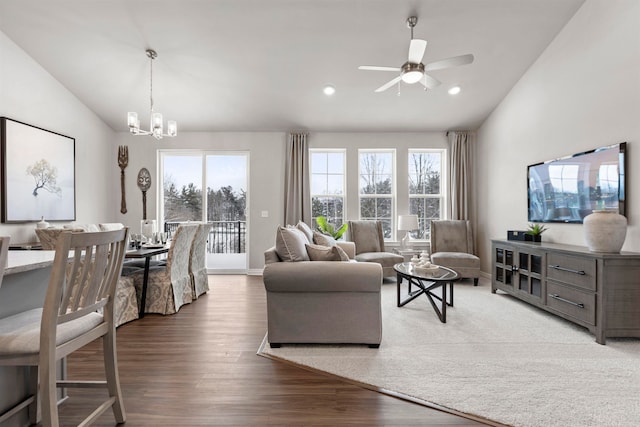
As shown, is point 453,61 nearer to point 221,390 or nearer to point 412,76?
point 412,76

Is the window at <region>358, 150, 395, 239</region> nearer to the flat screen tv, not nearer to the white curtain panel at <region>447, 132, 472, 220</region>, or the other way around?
the white curtain panel at <region>447, 132, 472, 220</region>

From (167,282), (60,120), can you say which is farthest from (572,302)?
(60,120)

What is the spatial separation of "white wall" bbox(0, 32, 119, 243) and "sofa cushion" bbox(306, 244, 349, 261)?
12.8 ft

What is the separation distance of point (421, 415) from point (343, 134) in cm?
492

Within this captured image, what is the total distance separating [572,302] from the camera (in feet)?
9.72

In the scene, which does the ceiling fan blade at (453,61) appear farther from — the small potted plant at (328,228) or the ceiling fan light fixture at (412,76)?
the small potted plant at (328,228)

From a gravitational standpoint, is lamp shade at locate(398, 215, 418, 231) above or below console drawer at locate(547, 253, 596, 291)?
above

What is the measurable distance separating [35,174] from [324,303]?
4.38 meters

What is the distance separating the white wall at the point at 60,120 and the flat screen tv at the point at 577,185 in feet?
22.3

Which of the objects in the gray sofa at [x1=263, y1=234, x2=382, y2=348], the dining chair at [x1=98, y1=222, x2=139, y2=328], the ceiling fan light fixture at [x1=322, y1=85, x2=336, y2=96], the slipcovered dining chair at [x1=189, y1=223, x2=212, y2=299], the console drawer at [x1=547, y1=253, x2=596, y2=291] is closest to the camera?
the gray sofa at [x1=263, y1=234, x2=382, y2=348]

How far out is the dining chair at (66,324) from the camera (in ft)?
4.02

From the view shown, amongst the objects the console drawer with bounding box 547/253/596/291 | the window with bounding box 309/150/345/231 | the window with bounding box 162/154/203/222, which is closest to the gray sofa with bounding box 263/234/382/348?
the console drawer with bounding box 547/253/596/291

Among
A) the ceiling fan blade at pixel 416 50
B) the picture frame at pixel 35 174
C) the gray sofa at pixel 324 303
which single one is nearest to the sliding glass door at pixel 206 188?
the picture frame at pixel 35 174

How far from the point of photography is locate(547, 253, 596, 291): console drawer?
2.76m
